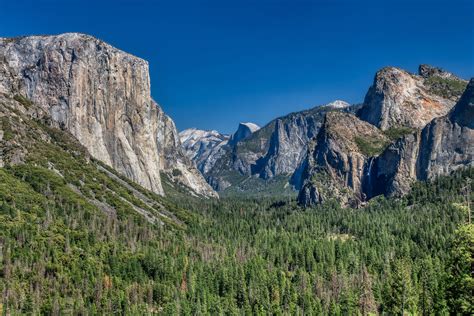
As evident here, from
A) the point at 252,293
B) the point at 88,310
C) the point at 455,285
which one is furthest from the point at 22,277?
the point at 455,285

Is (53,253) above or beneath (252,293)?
above

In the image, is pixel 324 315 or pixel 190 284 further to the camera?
pixel 190 284

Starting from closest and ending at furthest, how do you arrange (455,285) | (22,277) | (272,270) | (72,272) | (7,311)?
(455,285), (7,311), (22,277), (72,272), (272,270)

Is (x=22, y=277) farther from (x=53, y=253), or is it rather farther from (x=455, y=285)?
(x=455, y=285)

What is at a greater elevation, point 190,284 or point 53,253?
point 53,253

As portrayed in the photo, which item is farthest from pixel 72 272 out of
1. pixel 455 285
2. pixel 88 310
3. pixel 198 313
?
pixel 455 285

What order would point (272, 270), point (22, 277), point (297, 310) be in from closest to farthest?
point (297, 310) → point (22, 277) → point (272, 270)

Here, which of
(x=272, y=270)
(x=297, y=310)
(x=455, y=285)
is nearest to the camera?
(x=455, y=285)

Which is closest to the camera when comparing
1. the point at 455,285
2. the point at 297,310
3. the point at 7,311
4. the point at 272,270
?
the point at 455,285

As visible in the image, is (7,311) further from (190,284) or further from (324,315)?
(324,315)
